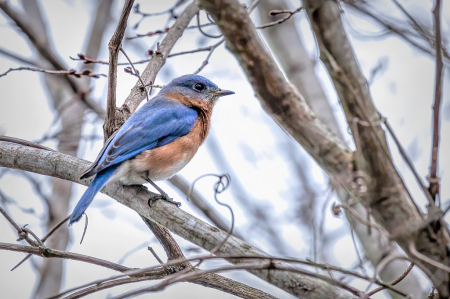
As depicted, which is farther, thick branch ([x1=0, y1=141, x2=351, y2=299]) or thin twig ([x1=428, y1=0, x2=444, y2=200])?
thick branch ([x1=0, y1=141, x2=351, y2=299])

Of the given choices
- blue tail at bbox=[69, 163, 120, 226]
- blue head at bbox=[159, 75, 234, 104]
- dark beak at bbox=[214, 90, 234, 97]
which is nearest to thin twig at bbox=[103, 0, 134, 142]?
blue tail at bbox=[69, 163, 120, 226]

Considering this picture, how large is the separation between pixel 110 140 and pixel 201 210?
4.90 feet

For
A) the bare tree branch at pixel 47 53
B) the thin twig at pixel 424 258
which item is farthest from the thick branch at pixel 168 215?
the bare tree branch at pixel 47 53

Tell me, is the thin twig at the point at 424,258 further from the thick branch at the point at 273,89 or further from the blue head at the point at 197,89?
the blue head at the point at 197,89

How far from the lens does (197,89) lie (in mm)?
5117

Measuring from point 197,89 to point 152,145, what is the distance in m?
1.26

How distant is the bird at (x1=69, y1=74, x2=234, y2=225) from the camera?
3.60 m

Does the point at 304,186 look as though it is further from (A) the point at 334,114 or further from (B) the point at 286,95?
A: (B) the point at 286,95

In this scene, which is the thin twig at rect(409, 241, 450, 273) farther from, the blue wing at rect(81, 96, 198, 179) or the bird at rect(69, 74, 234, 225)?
the blue wing at rect(81, 96, 198, 179)

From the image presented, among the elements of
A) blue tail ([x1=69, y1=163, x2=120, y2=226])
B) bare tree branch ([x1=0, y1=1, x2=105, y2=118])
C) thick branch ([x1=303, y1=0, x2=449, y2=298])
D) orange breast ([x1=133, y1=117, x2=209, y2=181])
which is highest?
bare tree branch ([x1=0, y1=1, x2=105, y2=118])

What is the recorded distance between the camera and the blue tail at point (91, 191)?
3.32 metres

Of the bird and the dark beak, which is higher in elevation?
the dark beak

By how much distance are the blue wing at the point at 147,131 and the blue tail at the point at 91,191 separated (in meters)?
0.08

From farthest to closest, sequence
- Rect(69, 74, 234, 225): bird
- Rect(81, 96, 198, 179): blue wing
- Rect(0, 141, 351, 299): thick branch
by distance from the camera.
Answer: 1. Rect(81, 96, 198, 179): blue wing
2. Rect(69, 74, 234, 225): bird
3. Rect(0, 141, 351, 299): thick branch
